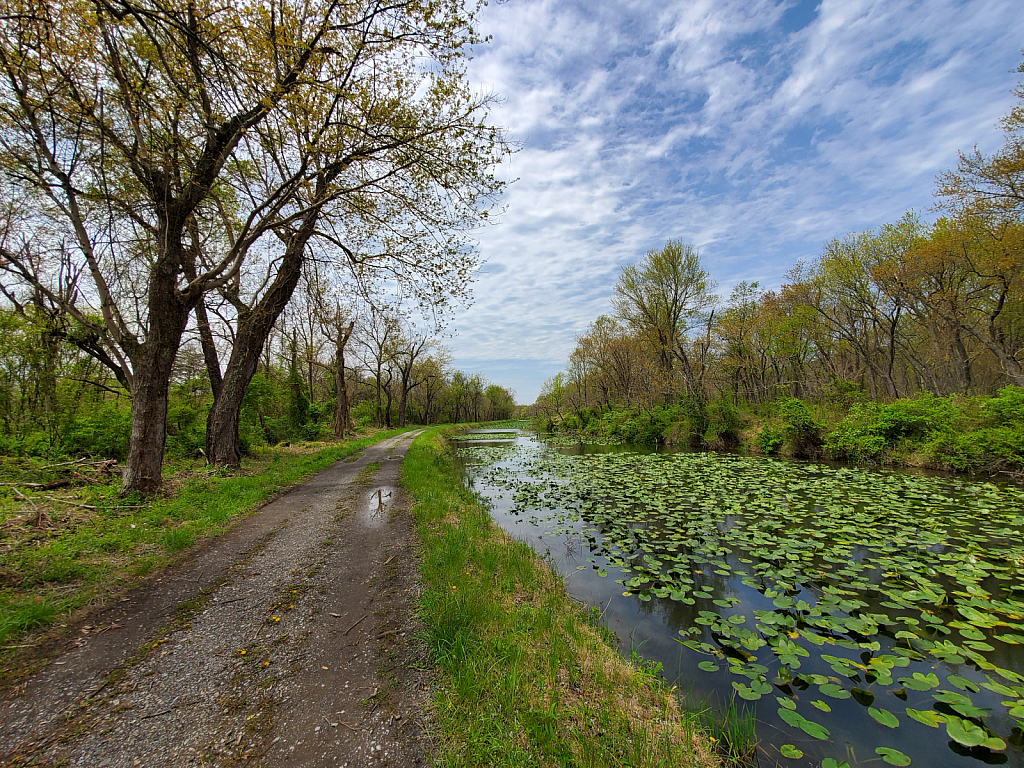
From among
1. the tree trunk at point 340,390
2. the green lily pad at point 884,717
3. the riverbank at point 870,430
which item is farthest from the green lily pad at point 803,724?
the tree trunk at point 340,390

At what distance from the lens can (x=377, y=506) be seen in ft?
25.0

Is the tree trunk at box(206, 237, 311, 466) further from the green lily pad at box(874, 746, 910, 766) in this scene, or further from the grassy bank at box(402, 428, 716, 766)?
Answer: the green lily pad at box(874, 746, 910, 766)

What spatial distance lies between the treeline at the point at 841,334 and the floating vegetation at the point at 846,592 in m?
6.29

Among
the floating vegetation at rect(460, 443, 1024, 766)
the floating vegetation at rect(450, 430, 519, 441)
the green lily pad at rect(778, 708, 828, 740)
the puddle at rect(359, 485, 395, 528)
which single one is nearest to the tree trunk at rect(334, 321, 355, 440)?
the floating vegetation at rect(450, 430, 519, 441)

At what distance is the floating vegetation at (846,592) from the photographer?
284 cm

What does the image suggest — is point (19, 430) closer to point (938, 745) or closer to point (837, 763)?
point (837, 763)

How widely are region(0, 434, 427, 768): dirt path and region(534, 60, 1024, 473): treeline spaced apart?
50.2ft

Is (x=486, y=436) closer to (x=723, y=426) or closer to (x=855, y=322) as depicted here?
(x=723, y=426)

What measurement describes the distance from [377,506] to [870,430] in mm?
16631

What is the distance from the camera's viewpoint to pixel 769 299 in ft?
85.4

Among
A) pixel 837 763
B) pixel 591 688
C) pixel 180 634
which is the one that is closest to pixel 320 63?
pixel 180 634

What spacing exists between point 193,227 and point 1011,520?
18.1 metres

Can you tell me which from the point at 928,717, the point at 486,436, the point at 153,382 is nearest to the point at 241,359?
the point at 153,382

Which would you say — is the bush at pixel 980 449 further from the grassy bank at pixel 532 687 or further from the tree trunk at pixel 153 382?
the tree trunk at pixel 153 382
